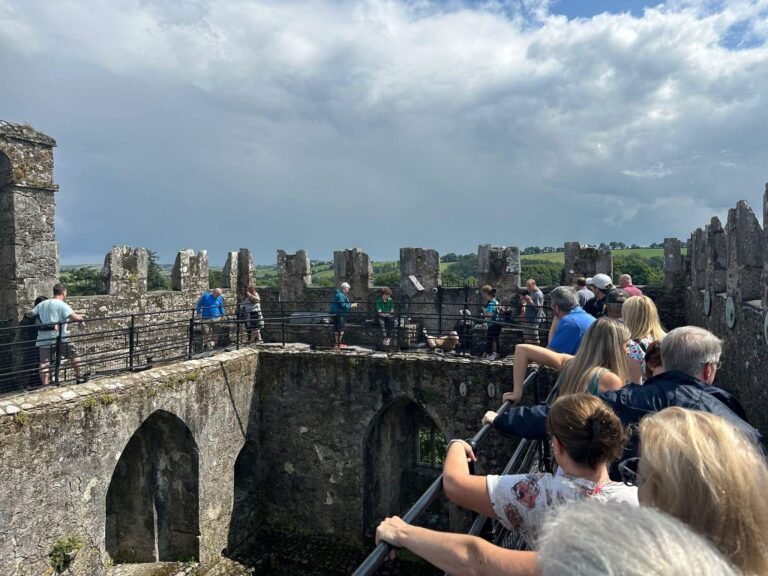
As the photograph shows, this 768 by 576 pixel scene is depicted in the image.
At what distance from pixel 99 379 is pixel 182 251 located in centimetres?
595

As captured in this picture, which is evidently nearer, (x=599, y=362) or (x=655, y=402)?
(x=655, y=402)

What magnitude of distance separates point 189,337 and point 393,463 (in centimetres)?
509

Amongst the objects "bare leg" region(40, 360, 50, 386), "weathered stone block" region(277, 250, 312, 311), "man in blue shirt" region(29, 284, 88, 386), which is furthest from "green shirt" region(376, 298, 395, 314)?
"bare leg" region(40, 360, 50, 386)

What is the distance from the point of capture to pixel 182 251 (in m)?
14.4

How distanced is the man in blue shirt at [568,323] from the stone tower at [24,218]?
9.95 m

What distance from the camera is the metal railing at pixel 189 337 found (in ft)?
32.1

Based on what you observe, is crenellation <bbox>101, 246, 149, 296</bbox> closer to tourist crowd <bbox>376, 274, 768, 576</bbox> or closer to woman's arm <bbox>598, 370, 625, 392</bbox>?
tourist crowd <bbox>376, 274, 768, 576</bbox>

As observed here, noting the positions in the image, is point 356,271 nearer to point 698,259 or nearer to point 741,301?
→ point 698,259

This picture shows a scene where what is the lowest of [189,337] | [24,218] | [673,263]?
[189,337]

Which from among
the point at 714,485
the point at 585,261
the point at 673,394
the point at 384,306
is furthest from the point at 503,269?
the point at 714,485

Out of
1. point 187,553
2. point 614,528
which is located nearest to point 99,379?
point 187,553

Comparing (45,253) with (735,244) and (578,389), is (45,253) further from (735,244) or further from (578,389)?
(735,244)

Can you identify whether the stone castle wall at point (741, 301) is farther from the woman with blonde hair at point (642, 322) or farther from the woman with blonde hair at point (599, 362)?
the woman with blonde hair at point (599, 362)

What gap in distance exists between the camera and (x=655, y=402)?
10.4ft
